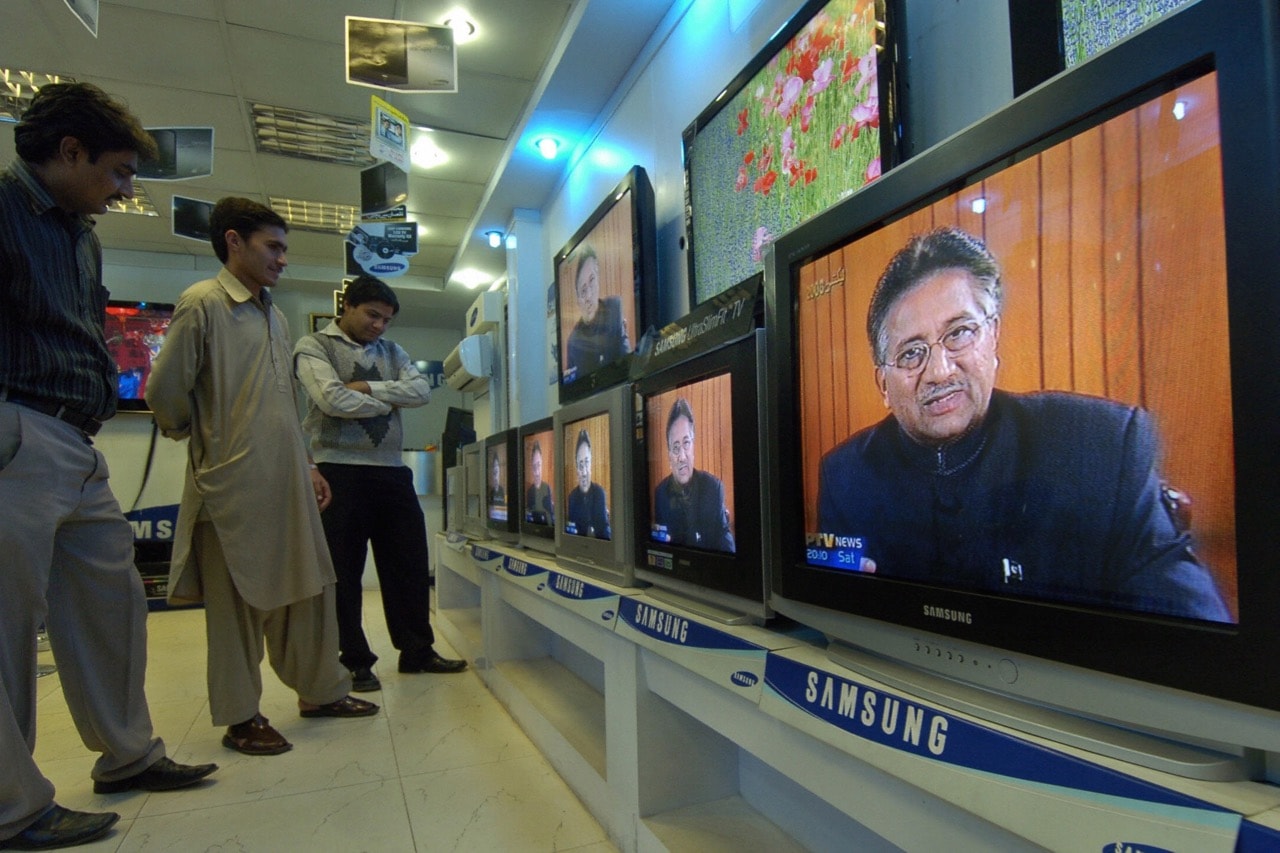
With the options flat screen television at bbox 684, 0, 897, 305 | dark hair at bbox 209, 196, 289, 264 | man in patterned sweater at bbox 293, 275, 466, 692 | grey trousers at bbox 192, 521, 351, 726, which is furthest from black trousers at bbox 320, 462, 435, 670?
flat screen television at bbox 684, 0, 897, 305

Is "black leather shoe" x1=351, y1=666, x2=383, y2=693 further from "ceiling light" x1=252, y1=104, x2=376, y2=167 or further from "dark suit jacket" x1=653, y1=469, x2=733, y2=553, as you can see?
"ceiling light" x1=252, y1=104, x2=376, y2=167

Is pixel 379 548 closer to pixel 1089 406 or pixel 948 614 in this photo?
pixel 948 614

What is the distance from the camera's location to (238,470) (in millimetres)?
1919

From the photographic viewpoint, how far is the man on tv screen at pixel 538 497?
218 centimetres

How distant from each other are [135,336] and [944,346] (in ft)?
21.1

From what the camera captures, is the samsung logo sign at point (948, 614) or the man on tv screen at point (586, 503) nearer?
the samsung logo sign at point (948, 614)

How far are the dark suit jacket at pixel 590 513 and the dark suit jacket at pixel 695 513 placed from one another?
0.97ft

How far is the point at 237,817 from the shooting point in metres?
1.57

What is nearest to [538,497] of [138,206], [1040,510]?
[1040,510]

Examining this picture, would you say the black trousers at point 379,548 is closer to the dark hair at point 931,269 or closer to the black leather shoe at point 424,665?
the black leather shoe at point 424,665

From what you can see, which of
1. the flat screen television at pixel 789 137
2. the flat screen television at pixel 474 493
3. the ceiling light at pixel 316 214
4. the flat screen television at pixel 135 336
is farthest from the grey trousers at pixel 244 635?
the flat screen television at pixel 135 336

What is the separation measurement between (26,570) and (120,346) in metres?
5.05

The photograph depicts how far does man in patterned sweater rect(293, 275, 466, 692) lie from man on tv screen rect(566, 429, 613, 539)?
1.08m

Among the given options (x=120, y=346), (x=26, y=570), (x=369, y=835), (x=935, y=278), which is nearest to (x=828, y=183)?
(x=935, y=278)
